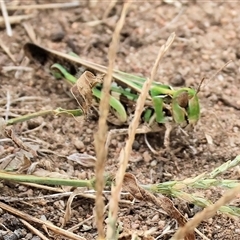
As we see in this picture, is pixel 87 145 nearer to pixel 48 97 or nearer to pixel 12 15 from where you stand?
pixel 48 97

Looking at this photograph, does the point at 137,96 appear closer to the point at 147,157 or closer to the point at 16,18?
the point at 147,157

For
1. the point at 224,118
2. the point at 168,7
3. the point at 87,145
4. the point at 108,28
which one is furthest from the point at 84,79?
the point at 168,7

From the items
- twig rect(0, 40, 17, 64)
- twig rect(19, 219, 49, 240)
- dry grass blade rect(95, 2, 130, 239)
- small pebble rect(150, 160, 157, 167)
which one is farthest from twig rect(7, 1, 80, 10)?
dry grass blade rect(95, 2, 130, 239)

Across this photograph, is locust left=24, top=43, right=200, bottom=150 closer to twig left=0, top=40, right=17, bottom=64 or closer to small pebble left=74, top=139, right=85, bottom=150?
small pebble left=74, top=139, right=85, bottom=150

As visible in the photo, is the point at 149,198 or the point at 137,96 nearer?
the point at 149,198

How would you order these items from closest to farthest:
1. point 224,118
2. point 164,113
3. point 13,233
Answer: point 13,233
point 164,113
point 224,118

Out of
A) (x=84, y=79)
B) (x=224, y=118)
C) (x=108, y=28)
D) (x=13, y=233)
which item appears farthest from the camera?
(x=108, y=28)

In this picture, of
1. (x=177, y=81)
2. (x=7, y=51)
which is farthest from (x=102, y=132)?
(x=7, y=51)

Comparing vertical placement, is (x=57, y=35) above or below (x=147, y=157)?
above

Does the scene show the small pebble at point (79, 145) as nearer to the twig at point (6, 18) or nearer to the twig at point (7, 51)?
the twig at point (7, 51)
